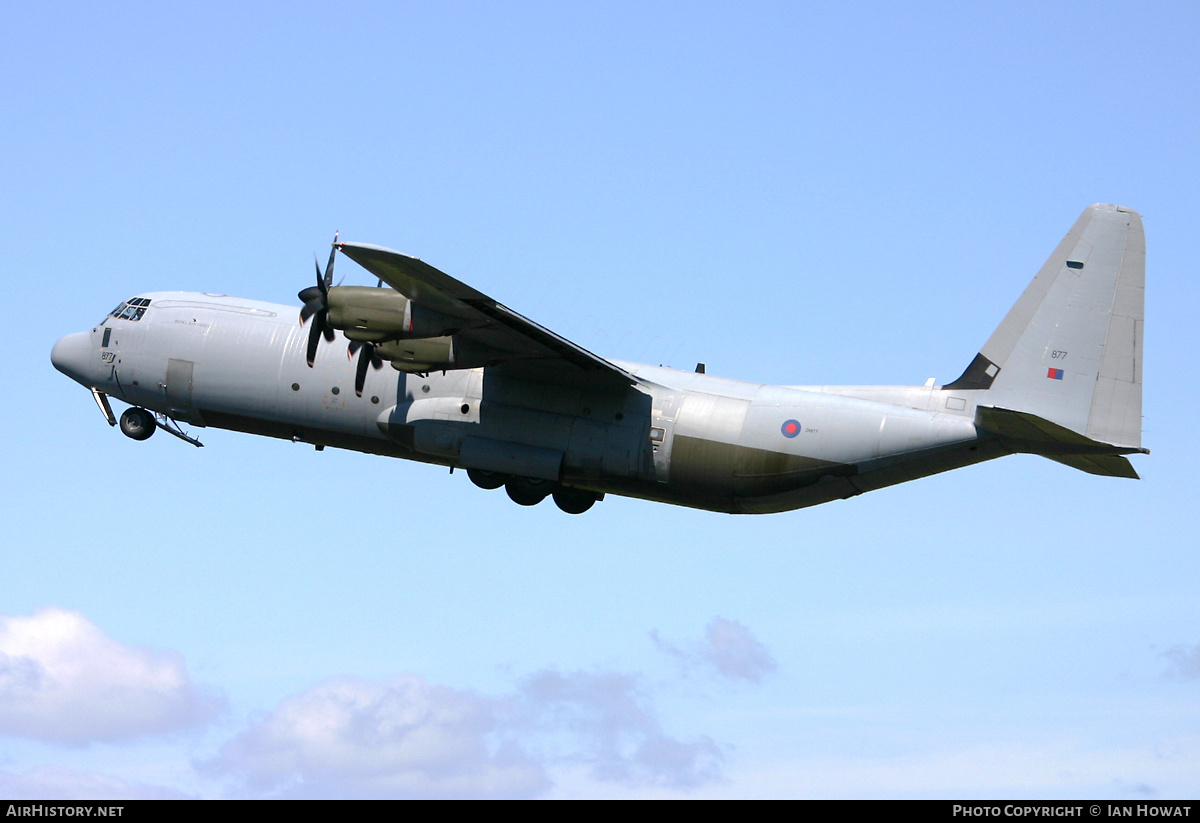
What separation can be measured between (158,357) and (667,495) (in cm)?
1226

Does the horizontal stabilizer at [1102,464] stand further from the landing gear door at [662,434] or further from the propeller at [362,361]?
the propeller at [362,361]

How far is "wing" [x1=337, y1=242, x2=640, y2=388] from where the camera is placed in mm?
24891

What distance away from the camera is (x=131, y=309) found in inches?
1268

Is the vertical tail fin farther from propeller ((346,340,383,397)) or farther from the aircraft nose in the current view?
the aircraft nose

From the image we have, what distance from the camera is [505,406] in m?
28.9

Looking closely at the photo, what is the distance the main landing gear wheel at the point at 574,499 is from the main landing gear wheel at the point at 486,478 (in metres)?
1.48

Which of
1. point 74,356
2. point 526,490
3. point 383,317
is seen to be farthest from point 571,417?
point 74,356

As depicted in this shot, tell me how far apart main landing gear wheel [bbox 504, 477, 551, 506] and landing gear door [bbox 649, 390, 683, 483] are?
2.99 m

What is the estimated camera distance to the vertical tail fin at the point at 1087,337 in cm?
2606

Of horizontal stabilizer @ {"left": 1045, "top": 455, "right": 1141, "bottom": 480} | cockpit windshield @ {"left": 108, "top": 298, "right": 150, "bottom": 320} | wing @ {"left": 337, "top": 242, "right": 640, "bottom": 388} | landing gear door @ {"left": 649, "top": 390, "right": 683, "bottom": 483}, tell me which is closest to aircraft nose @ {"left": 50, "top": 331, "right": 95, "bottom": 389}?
cockpit windshield @ {"left": 108, "top": 298, "right": 150, "bottom": 320}
